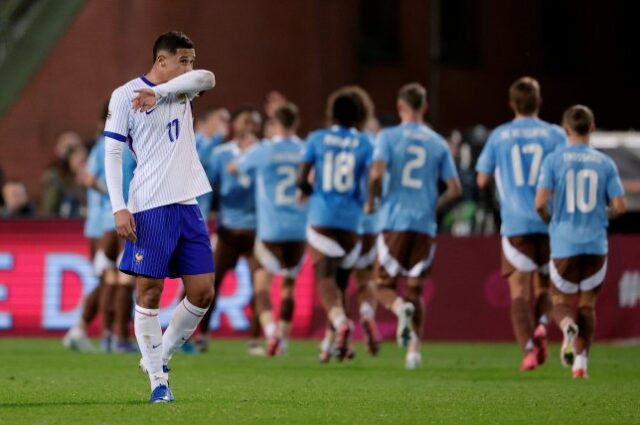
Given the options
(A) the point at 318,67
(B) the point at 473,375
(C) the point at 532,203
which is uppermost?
(A) the point at 318,67

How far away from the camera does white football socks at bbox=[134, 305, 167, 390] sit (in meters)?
10.8

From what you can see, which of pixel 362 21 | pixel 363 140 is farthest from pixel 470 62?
pixel 363 140

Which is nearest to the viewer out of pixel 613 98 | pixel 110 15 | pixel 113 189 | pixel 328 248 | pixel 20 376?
pixel 113 189

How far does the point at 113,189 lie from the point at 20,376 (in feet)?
11.2

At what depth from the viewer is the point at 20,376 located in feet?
44.4

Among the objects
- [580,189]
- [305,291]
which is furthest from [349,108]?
[305,291]

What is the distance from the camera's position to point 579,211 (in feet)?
46.0

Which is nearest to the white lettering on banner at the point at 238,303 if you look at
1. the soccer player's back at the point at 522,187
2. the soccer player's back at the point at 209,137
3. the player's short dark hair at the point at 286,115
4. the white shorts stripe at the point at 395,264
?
the soccer player's back at the point at 209,137

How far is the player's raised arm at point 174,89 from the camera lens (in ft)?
34.9

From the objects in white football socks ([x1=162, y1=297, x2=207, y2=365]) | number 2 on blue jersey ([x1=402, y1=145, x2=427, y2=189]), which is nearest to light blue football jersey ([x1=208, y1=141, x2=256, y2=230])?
number 2 on blue jersey ([x1=402, y1=145, x2=427, y2=189])

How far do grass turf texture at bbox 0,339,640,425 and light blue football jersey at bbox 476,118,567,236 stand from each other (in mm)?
1314

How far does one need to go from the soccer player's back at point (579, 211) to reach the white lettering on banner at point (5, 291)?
8246 mm

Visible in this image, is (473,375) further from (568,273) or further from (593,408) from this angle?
(593,408)

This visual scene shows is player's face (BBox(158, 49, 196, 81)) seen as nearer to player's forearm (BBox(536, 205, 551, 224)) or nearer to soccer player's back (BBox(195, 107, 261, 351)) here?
player's forearm (BBox(536, 205, 551, 224))
